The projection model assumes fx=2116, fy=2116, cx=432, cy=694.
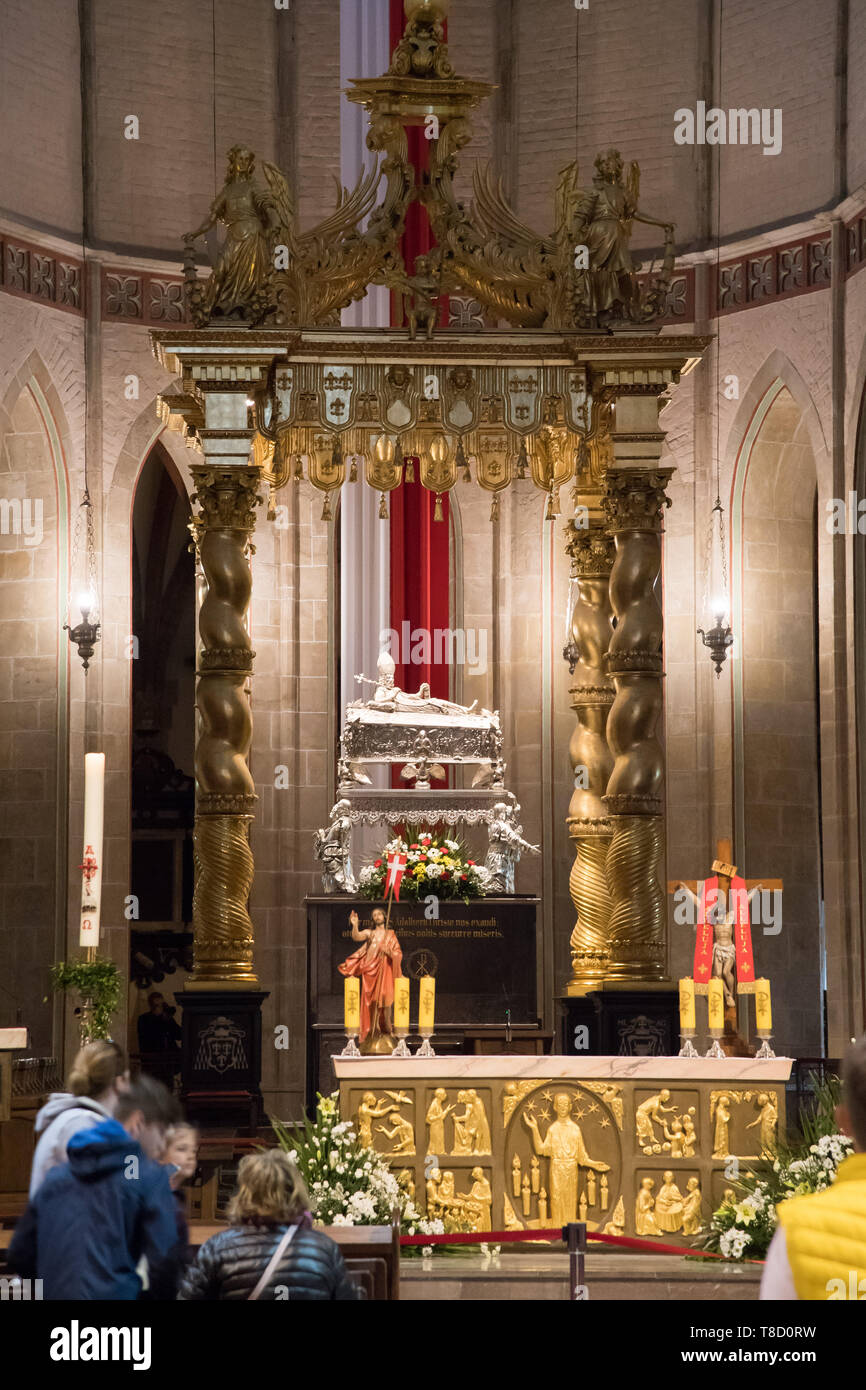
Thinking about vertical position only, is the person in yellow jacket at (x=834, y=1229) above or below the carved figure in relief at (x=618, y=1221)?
above

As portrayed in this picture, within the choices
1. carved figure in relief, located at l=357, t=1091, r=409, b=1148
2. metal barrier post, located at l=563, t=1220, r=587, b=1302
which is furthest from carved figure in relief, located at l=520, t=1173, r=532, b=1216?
metal barrier post, located at l=563, t=1220, r=587, b=1302

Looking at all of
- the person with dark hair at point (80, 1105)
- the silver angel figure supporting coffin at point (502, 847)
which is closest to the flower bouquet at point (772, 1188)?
the silver angel figure supporting coffin at point (502, 847)

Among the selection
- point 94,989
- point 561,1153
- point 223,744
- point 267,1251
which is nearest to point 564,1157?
point 561,1153

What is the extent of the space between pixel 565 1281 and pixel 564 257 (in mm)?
7524

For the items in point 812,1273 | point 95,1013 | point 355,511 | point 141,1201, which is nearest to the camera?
point 812,1273

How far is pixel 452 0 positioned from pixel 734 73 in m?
3.16

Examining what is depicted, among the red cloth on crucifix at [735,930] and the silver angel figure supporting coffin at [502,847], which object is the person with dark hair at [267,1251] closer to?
the red cloth on crucifix at [735,930]

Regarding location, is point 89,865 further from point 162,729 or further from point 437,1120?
point 162,729

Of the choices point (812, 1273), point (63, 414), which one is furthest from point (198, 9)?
point (812, 1273)

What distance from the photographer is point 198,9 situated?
21.4m

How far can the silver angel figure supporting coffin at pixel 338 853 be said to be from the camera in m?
16.8

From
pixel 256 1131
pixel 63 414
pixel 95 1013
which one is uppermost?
pixel 63 414

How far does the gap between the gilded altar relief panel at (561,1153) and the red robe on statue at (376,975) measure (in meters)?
1.18
